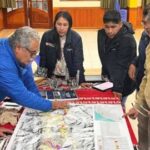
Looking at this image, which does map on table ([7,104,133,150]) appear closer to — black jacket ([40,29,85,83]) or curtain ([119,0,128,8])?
black jacket ([40,29,85,83])

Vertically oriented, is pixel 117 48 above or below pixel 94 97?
above

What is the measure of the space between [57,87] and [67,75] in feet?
0.98

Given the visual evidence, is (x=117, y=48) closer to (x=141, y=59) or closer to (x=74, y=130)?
(x=141, y=59)

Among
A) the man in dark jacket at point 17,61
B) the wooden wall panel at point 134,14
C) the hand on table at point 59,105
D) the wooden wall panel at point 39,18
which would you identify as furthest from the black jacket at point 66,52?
the wooden wall panel at point 39,18

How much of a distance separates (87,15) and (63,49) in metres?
6.28

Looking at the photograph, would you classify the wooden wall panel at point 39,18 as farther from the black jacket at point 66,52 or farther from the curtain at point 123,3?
the black jacket at point 66,52

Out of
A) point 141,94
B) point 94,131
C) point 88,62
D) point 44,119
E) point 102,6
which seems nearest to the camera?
point 94,131

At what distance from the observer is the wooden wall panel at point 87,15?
8867mm

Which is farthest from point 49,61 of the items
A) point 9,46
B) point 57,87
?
point 9,46

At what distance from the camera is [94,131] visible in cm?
175

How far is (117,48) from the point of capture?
269 centimetres

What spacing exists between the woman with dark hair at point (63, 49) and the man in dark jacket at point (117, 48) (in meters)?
0.23

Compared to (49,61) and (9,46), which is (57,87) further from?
(9,46)

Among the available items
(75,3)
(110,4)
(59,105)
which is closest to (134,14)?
(110,4)
